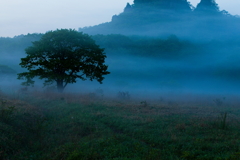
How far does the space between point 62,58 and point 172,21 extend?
8159 cm

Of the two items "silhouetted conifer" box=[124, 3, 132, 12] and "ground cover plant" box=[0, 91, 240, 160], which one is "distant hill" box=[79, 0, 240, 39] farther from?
"ground cover plant" box=[0, 91, 240, 160]

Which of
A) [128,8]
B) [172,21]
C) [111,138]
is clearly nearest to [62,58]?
[111,138]

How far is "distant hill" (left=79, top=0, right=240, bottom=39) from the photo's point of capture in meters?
82.7

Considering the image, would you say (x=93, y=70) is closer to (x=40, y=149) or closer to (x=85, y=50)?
→ (x=85, y=50)

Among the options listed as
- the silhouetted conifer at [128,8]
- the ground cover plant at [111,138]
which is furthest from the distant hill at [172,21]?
the ground cover plant at [111,138]

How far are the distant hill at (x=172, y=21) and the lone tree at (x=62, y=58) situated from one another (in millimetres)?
58981

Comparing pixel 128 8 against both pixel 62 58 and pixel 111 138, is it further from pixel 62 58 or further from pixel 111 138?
pixel 111 138

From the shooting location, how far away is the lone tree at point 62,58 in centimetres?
2206

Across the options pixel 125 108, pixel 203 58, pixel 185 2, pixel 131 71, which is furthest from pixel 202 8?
pixel 125 108

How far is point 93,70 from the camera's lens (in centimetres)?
2347

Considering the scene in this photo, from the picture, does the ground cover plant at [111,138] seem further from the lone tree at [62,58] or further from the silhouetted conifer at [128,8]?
the silhouetted conifer at [128,8]

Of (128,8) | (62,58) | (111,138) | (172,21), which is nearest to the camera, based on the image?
(111,138)

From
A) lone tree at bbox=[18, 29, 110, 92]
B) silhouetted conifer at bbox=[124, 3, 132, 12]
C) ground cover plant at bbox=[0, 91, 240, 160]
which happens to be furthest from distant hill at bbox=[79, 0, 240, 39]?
ground cover plant at bbox=[0, 91, 240, 160]

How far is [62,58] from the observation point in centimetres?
2314
